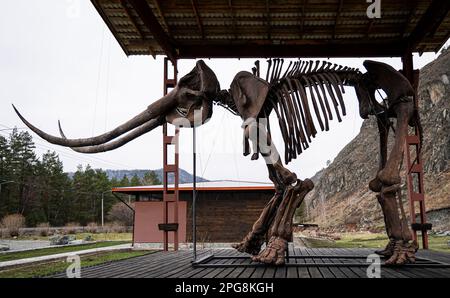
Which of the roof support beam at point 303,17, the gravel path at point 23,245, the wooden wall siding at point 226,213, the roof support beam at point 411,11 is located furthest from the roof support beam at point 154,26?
the gravel path at point 23,245

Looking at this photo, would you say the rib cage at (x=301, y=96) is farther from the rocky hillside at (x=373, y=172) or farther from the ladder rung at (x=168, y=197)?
the rocky hillside at (x=373, y=172)

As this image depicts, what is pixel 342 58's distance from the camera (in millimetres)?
10781

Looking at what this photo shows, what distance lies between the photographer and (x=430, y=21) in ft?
28.4

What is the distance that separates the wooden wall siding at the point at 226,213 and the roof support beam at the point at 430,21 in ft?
42.6

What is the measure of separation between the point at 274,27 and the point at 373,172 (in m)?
44.2

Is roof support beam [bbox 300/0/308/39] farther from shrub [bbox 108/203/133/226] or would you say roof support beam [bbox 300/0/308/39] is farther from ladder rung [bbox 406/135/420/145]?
shrub [bbox 108/203/133/226]

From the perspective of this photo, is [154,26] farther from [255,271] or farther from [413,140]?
[413,140]

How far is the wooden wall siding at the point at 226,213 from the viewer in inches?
850

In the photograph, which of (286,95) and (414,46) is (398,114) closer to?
(286,95)

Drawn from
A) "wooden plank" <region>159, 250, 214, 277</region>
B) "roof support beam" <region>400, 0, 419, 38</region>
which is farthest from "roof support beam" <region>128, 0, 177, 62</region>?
"roof support beam" <region>400, 0, 419, 38</region>

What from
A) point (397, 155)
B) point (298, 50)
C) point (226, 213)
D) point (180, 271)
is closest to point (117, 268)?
point (180, 271)

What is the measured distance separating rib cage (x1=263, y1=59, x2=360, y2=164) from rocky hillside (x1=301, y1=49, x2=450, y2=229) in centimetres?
2799
